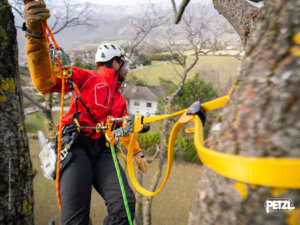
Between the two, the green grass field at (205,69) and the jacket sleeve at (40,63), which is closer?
the jacket sleeve at (40,63)

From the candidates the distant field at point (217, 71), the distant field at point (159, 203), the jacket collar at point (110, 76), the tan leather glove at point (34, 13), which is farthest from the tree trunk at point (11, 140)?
the distant field at point (217, 71)

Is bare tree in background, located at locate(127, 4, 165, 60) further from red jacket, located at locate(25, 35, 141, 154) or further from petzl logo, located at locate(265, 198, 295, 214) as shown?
petzl logo, located at locate(265, 198, 295, 214)

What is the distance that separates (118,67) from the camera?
3.21m

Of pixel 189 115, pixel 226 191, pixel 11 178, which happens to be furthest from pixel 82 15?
Answer: pixel 226 191

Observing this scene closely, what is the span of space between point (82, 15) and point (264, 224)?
8831 mm

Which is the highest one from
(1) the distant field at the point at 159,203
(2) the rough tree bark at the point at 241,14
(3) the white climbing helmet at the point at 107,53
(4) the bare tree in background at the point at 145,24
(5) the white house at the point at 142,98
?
(4) the bare tree in background at the point at 145,24

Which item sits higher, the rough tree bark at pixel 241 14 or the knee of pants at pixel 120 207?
the rough tree bark at pixel 241 14

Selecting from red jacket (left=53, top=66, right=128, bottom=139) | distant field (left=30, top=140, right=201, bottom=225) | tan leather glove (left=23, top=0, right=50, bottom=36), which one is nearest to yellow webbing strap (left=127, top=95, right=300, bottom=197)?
tan leather glove (left=23, top=0, right=50, bottom=36)

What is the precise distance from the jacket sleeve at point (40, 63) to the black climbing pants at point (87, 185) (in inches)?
28.9

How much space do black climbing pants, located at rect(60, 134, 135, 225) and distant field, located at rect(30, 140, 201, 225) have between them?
8.38 meters

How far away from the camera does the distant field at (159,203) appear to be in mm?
9961

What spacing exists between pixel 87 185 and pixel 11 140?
960mm

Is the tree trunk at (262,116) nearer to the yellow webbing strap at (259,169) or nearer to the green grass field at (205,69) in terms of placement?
the yellow webbing strap at (259,169)

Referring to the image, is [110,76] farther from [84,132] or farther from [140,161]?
[140,161]
